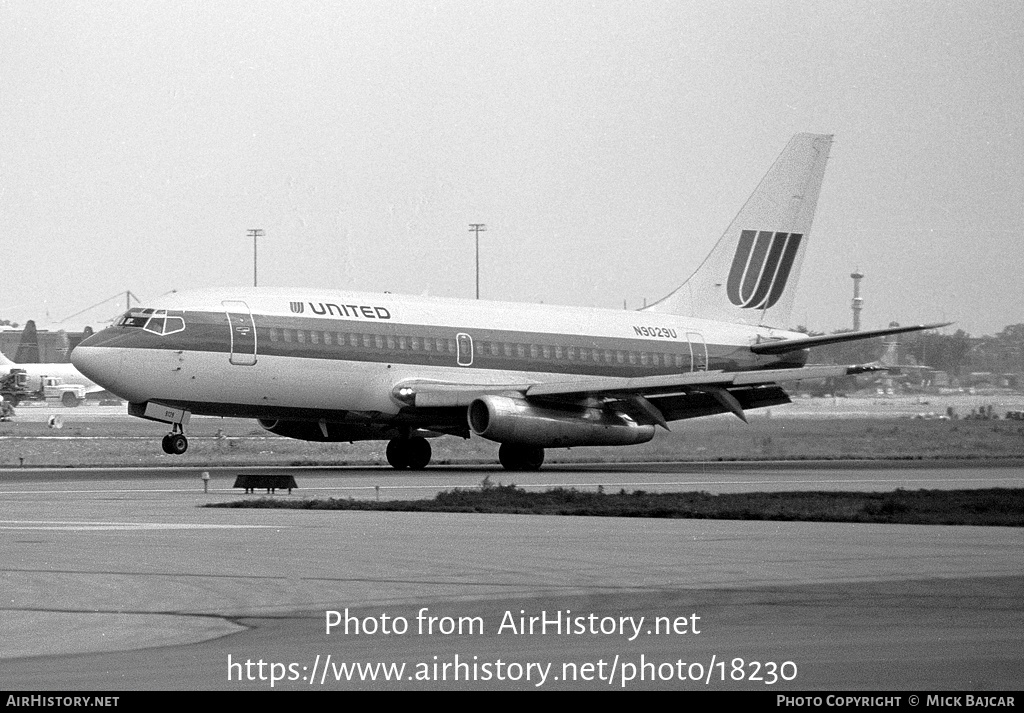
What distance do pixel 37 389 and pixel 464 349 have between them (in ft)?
253

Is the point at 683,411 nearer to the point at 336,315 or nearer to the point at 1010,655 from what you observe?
the point at 336,315

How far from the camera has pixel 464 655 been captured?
30.5 feet

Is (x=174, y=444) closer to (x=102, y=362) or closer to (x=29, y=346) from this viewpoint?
(x=102, y=362)

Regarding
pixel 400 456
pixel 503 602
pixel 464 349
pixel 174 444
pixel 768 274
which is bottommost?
pixel 400 456

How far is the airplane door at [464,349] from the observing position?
38406mm

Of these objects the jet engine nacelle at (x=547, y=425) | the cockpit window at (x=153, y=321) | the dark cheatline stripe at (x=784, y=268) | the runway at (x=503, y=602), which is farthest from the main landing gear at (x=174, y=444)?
the dark cheatline stripe at (x=784, y=268)

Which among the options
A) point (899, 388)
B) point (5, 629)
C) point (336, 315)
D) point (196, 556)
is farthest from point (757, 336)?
point (5, 629)

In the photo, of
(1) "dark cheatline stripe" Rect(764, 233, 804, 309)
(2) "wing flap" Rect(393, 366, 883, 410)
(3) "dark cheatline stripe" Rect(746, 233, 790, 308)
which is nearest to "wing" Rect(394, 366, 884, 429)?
(2) "wing flap" Rect(393, 366, 883, 410)

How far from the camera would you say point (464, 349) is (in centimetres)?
3850

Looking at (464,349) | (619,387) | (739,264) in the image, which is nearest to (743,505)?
(619,387)

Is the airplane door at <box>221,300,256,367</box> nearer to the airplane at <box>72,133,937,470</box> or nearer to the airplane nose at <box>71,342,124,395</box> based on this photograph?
the airplane at <box>72,133,937,470</box>

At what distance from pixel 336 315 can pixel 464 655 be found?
27.7 meters

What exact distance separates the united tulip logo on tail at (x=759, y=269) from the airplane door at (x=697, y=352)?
260 centimetres

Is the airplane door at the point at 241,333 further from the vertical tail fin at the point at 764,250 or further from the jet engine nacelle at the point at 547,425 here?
the vertical tail fin at the point at 764,250
